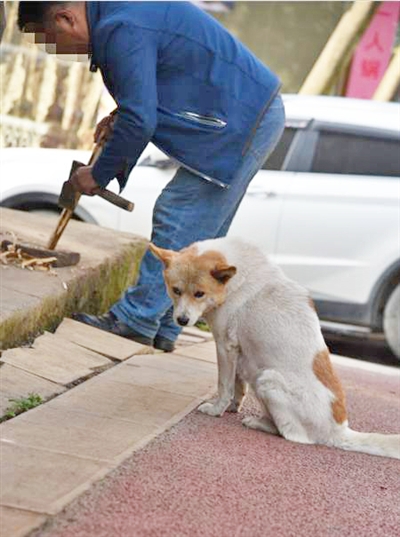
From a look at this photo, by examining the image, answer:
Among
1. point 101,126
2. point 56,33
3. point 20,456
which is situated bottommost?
point 20,456

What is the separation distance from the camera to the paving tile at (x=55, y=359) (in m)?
6.57

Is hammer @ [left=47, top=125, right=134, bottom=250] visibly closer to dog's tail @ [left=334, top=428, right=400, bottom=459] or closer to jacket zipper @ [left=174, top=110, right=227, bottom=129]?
jacket zipper @ [left=174, top=110, right=227, bottom=129]

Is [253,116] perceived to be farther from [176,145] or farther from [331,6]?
[331,6]

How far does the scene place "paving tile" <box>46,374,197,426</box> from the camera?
235 inches

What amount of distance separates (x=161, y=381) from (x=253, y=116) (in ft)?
5.09

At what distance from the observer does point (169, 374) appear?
23.5ft

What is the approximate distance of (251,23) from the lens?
72.3 feet

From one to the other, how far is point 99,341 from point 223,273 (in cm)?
155

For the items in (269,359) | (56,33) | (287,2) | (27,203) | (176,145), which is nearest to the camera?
(269,359)

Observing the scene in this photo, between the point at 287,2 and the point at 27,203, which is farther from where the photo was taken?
the point at 287,2

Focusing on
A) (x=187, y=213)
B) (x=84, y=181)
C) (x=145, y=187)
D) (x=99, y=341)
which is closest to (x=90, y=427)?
(x=99, y=341)

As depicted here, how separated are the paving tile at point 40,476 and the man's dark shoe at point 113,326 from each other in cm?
270

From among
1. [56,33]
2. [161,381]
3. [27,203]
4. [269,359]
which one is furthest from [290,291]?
[27,203]

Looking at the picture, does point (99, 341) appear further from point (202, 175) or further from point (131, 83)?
point (131, 83)
